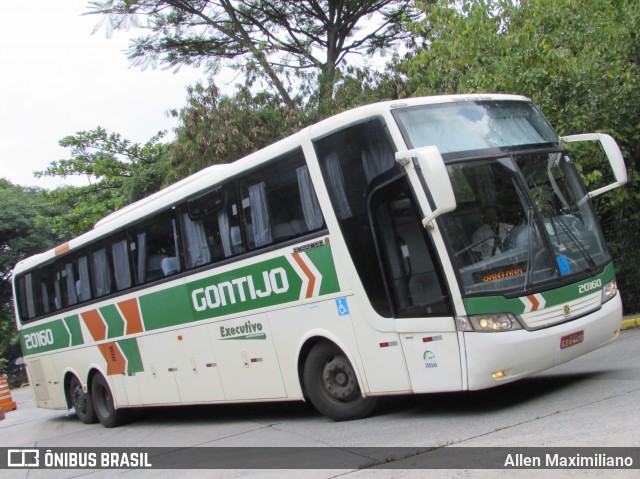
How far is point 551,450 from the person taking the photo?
566 centimetres

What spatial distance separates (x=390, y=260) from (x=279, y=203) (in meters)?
1.79

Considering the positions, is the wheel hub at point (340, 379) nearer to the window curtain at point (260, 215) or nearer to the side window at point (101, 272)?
the window curtain at point (260, 215)

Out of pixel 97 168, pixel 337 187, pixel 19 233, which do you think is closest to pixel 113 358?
A: pixel 337 187

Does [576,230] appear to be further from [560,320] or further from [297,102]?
[297,102]

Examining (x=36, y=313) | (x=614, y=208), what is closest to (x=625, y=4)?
(x=614, y=208)

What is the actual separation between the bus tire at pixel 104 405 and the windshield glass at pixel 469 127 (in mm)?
8261

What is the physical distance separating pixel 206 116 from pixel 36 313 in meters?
7.88

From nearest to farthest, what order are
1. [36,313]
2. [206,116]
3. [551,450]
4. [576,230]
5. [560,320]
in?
[551,450] < [560,320] < [576,230] < [36,313] < [206,116]

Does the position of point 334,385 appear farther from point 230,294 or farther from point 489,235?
point 489,235

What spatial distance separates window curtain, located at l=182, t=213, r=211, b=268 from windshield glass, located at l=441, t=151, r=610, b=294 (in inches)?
159

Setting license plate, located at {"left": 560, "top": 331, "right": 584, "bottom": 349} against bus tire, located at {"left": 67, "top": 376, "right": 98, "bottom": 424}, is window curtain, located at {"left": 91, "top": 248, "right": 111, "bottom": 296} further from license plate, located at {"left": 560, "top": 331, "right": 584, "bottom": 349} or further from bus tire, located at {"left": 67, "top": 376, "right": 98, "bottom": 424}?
license plate, located at {"left": 560, "top": 331, "right": 584, "bottom": 349}

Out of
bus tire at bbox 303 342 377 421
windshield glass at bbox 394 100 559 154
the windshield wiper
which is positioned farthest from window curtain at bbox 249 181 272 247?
the windshield wiper

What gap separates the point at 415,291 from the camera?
7656mm

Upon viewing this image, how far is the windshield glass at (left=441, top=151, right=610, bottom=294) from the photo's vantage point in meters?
7.27
